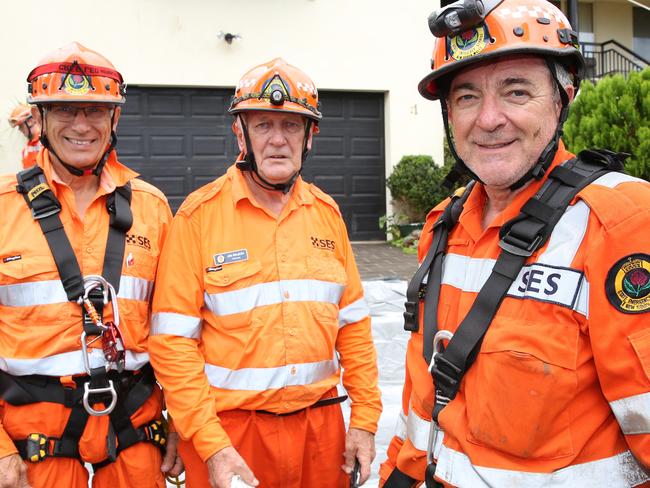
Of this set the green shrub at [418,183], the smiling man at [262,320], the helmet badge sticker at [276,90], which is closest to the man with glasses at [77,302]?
the smiling man at [262,320]

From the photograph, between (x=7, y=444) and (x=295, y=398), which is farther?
(x=295, y=398)

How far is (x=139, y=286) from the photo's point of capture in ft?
9.03

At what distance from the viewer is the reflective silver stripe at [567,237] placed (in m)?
1.65

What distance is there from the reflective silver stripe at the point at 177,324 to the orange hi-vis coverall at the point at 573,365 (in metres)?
1.23

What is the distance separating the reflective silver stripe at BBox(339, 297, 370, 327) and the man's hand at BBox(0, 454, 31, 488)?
1483 millimetres

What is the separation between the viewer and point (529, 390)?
5.26 ft

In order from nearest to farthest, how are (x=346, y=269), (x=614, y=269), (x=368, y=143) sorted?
(x=614, y=269) → (x=346, y=269) → (x=368, y=143)

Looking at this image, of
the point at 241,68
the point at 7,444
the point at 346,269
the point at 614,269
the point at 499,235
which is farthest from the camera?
the point at 241,68

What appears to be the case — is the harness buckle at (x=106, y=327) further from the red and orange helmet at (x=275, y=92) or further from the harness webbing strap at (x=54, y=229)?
the red and orange helmet at (x=275, y=92)

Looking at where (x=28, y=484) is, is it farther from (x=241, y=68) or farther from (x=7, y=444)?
(x=241, y=68)

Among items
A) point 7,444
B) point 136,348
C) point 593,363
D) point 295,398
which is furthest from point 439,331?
point 7,444

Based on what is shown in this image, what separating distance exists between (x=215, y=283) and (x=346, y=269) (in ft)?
2.34

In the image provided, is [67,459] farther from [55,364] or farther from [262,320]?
[262,320]

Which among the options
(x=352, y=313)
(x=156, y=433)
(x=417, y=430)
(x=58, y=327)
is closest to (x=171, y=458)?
(x=156, y=433)
